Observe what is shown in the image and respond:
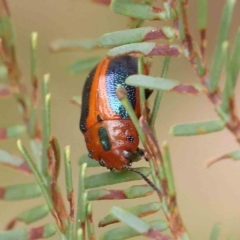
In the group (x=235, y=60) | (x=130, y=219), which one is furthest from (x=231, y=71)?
(x=130, y=219)

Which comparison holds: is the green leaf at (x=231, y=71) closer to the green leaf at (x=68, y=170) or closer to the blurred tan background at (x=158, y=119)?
the green leaf at (x=68, y=170)

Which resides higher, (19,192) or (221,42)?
(221,42)

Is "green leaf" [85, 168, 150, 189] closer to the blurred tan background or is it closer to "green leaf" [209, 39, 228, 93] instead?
"green leaf" [209, 39, 228, 93]

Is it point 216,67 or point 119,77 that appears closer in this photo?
point 216,67

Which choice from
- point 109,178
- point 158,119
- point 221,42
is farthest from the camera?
point 158,119

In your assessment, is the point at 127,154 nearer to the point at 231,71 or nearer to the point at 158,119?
the point at 231,71

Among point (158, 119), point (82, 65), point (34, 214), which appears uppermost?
point (82, 65)

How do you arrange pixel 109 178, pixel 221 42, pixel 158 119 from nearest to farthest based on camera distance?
pixel 221 42, pixel 109 178, pixel 158 119
